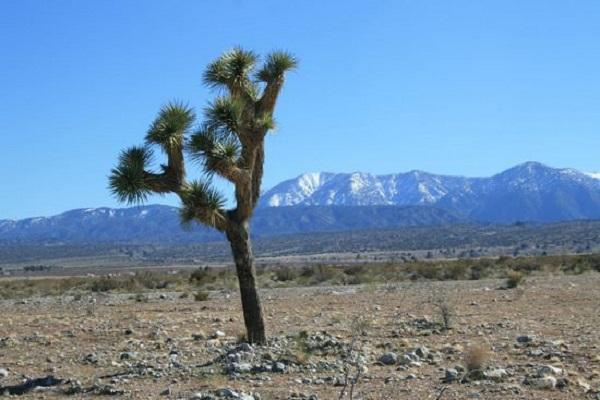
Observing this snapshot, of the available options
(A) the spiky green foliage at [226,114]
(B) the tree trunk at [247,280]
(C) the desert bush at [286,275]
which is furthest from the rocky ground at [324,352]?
(C) the desert bush at [286,275]

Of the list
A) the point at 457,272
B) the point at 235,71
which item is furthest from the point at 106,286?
the point at 235,71

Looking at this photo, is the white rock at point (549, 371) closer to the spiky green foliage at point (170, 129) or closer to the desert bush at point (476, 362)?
the desert bush at point (476, 362)

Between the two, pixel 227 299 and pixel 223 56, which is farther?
pixel 227 299

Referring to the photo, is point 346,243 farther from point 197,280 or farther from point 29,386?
point 29,386

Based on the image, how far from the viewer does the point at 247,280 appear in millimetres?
16406

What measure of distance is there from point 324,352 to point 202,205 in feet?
11.6

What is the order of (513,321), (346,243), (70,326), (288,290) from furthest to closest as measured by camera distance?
(346,243)
(288,290)
(70,326)
(513,321)

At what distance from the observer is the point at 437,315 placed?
20953 mm

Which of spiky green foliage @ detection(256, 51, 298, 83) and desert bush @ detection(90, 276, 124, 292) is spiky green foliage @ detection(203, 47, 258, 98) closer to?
spiky green foliage @ detection(256, 51, 298, 83)

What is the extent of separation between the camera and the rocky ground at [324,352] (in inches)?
472

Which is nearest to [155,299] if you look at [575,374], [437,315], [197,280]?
[197,280]

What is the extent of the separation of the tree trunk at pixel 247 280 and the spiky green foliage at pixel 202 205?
40 centimetres

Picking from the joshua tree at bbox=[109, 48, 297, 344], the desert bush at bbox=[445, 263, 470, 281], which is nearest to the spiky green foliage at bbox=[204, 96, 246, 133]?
the joshua tree at bbox=[109, 48, 297, 344]

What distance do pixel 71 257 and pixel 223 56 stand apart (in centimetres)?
14842
